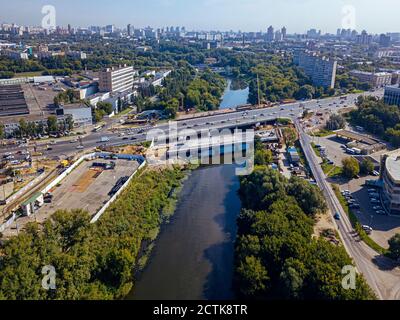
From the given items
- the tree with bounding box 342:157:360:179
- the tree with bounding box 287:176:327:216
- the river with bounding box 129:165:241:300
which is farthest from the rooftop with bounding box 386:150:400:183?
the river with bounding box 129:165:241:300

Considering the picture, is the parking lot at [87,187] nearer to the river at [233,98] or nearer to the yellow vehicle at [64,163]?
the yellow vehicle at [64,163]

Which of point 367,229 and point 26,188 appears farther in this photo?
point 26,188

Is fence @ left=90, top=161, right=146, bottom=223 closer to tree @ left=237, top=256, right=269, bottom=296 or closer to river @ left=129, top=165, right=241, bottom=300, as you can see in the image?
river @ left=129, top=165, right=241, bottom=300

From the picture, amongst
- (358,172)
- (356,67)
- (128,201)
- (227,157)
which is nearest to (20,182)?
(128,201)

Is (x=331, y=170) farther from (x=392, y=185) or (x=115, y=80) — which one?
(x=115, y=80)

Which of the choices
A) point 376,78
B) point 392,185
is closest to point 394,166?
point 392,185
